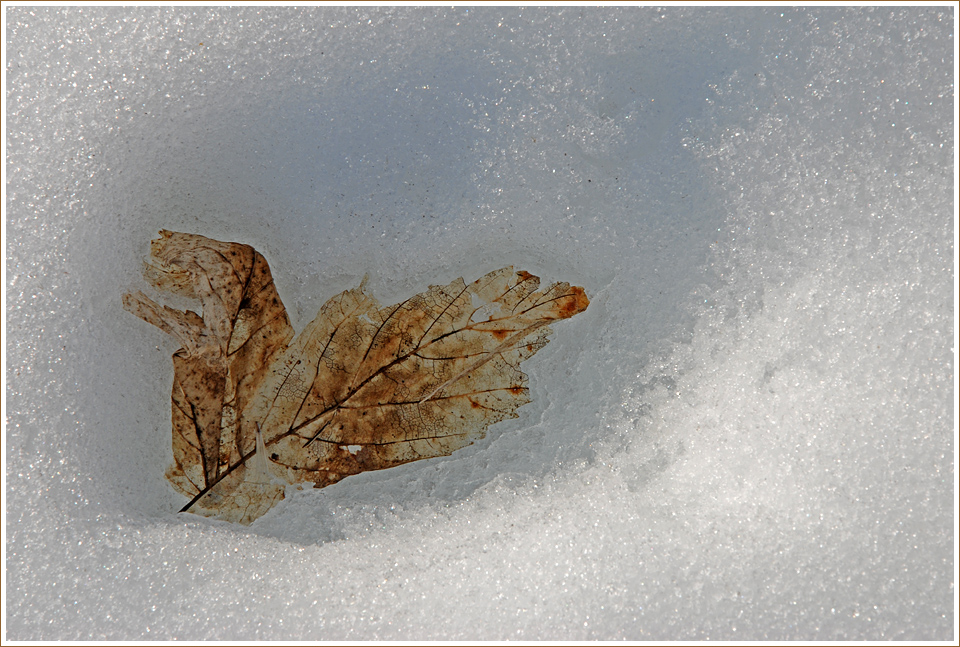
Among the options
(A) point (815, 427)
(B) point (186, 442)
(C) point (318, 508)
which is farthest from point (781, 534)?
(B) point (186, 442)

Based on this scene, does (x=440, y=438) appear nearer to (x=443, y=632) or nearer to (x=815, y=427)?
(x=443, y=632)

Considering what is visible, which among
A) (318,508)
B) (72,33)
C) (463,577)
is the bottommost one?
(463,577)

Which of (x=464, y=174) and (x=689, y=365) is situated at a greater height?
(x=464, y=174)

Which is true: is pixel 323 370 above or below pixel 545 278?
below
